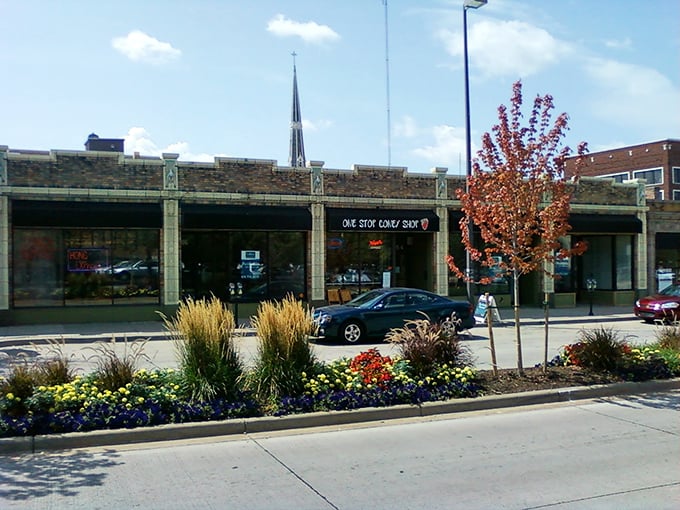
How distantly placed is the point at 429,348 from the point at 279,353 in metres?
2.20

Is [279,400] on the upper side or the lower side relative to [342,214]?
lower

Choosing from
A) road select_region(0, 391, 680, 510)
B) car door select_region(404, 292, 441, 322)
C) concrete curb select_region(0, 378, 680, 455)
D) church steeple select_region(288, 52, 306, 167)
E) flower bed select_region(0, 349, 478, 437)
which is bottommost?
road select_region(0, 391, 680, 510)

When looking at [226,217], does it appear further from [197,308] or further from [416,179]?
[197,308]

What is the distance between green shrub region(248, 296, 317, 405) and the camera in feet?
26.9

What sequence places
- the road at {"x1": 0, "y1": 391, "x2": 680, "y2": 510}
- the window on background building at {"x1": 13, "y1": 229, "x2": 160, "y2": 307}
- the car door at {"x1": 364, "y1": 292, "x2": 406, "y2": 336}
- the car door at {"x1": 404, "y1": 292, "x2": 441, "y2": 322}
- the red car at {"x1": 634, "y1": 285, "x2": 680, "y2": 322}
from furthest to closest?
the red car at {"x1": 634, "y1": 285, "x2": 680, "y2": 322} < the window on background building at {"x1": 13, "y1": 229, "x2": 160, "y2": 307} < the car door at {"x1": 404, "y1": 292, "x2": 441, "y2": 322} < the car door at {"x1": 364, "y1": 292, "x2": 406, "y2": 336} < the road at {"x1": 0, "y1": 391, "x2": 680, "y2": 510}

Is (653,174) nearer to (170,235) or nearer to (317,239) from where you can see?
(317,239)

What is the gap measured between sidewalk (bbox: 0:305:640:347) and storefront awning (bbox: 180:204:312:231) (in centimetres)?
330

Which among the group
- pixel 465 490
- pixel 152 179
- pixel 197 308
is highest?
pixel 152 179

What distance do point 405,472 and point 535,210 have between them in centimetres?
520

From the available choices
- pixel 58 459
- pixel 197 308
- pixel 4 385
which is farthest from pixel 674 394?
pixel 4 385

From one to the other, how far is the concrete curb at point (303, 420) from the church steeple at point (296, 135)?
73.7 m

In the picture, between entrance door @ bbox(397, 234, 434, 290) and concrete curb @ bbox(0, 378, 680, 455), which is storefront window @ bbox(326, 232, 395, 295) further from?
concrete curb @ bbox(0, 378, 680, 455)

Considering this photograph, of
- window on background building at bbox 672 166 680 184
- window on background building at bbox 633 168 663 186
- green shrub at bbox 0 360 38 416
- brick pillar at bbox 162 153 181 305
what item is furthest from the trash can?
window on background building at bbox 672 166 680 184

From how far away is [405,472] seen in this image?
6.10 m
